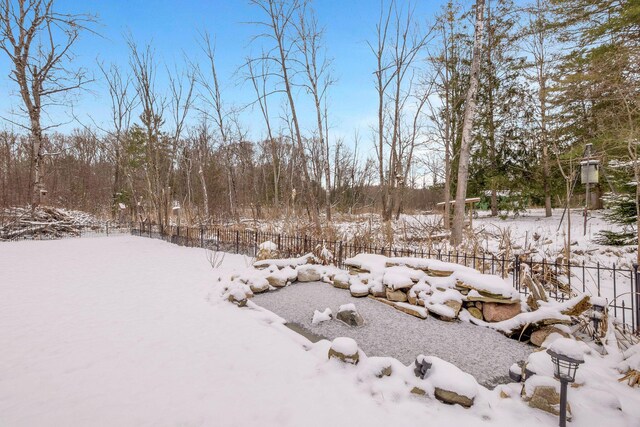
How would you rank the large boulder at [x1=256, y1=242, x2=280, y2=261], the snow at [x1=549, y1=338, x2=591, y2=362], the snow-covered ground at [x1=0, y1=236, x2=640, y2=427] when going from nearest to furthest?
the snow at [x1=549, y1=338, x2=591, y2=362] → the snow-covered ground at [x1=0, y1=236, x2=640, y2=427] → the large boulder at [x1=256, y1=242, x2=280, y2=261]

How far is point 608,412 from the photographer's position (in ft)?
8.20

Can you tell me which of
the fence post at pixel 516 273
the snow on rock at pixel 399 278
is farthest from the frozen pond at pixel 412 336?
the fence post at pixel 516 273

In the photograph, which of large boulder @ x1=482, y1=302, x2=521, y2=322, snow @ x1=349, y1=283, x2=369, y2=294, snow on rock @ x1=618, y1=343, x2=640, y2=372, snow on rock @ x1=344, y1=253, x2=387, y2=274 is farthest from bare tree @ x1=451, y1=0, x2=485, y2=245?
snow on rock @ x1=618, y1=343, x2=640, y2=372

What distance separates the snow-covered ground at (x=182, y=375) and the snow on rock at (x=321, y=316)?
56cm

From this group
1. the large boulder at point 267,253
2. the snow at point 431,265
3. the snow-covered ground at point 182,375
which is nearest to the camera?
the snow-covered ground at point 182,375

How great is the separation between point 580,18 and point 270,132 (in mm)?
14337

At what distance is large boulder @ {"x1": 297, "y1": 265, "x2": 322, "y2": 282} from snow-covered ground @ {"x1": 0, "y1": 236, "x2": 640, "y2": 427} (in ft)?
5.51

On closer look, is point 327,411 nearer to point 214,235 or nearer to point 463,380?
point 463,380

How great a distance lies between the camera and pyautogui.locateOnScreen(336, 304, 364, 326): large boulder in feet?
14.3

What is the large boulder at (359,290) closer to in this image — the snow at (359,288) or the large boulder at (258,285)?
the snow at (359,288)

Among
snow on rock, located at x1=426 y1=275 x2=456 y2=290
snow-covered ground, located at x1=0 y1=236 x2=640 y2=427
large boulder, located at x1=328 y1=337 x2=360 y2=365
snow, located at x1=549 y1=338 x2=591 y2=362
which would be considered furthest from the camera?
snow on rock, located at x1=426 y1=275 x2=456 y2=290

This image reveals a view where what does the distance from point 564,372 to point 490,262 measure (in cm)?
555

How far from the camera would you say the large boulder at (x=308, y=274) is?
21.1ft

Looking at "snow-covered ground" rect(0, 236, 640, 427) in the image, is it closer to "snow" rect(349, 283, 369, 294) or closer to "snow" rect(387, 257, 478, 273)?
"snow" rect(349, 283, 369, 294)
